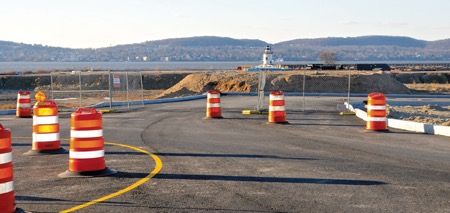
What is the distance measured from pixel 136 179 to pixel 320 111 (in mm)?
17041

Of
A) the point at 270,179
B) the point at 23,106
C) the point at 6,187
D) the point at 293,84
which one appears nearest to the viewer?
the point at 6,187

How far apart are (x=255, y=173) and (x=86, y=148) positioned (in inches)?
114

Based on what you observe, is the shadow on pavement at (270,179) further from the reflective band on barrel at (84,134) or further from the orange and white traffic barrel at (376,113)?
the orange and white traffic barrel at (376,113)

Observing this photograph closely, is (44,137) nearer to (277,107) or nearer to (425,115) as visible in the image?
(277,107)

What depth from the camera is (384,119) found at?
1761 centimetres

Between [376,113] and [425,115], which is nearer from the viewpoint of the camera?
[376,113]

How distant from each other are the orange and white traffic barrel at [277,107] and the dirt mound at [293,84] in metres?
27.4

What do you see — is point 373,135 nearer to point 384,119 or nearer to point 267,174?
point 384,119

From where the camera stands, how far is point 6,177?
7609 millimetres

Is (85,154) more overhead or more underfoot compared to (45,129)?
more underfoot

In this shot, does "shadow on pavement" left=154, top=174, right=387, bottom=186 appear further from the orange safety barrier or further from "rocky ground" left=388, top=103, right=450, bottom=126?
"rocky ground" left=388, top=103, right=450, bottom=126

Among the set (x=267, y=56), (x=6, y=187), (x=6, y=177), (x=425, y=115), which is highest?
(x=267, y=56)

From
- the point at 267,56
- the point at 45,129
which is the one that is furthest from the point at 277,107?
the point at 267,56

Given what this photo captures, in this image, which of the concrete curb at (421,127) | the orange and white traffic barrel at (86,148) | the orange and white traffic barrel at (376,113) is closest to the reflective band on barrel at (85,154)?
the orange and white traffic barrel at (86,148)
